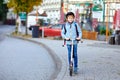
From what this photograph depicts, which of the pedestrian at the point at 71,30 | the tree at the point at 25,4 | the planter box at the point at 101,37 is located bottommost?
the planter box at the point at 101,37

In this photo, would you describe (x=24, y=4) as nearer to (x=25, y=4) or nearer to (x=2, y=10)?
(x=25, y=4)

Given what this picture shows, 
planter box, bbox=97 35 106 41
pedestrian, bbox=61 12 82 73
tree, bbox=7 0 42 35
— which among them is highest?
tree, bbox=7 0 42 35

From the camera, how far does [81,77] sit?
1098cm

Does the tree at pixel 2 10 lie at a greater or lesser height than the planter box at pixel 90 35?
greater

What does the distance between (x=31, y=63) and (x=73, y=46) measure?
452 centimetres

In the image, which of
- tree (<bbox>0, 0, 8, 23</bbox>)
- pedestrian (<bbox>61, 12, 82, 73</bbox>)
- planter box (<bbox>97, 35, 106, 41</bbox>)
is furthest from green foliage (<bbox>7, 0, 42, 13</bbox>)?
tree (<bbox>0, 0, 8, 23</bbox>)

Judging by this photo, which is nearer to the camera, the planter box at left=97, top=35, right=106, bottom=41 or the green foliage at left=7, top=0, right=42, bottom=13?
the planter box at left=97, top=35, right=106, bottom=41

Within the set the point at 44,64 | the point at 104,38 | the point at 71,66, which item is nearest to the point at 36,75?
the point at 71,66

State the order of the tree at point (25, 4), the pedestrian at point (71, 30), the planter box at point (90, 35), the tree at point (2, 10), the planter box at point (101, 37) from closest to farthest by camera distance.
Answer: the pedestrian at point (71, 30) → the planter box at point (101, 37) → the planter box at point (90, 35) → the tree at point (25, 4) → the tree at point (2, 10)

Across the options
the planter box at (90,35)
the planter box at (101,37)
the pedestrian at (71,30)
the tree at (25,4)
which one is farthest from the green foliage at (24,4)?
the pedestrian at (71,30)

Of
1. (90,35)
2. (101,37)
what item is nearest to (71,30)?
(101,37)

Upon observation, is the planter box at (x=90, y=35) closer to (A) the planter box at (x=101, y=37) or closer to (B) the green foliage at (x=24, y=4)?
(A) the planter box at (x=101, y=37)

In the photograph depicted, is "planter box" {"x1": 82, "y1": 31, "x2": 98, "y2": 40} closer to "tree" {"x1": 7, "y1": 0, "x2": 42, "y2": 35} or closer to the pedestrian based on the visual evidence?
"tree" {"x1": 7, "y1": 0, "x2": 42, "y2": 35}

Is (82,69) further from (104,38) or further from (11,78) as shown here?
(104,38)
